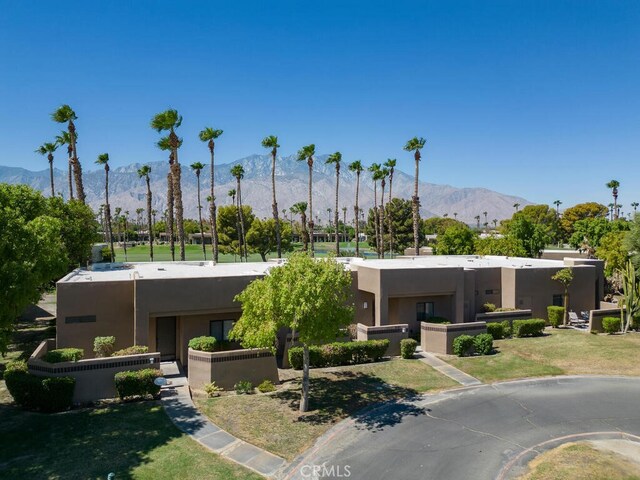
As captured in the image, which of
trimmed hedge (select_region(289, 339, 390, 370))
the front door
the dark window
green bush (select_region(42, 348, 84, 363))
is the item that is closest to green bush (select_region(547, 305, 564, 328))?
trimmed hedge (select_region(289, 339, 390, 370))

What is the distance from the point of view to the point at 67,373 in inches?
733

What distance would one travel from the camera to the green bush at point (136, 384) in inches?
740

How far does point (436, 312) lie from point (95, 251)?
2904 cm

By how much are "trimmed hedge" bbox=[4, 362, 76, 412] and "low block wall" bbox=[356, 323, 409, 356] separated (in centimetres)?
1548

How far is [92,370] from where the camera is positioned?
1909cm

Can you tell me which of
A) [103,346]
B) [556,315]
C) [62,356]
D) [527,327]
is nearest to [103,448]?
[62,356]

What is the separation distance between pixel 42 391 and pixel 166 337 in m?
7.46

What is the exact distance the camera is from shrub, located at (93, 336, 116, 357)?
2117 centimetres

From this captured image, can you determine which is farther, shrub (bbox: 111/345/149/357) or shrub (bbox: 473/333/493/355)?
shrub (bbox: 473/333/493/355)

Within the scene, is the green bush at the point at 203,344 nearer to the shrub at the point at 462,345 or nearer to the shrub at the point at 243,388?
the shrub at the point at 243,388

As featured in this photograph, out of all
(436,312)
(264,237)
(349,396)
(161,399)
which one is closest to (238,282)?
(161,399)

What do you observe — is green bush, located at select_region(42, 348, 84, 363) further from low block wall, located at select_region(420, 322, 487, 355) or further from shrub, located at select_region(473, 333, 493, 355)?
shrub, located at select_region(473, 333, 493, 355)

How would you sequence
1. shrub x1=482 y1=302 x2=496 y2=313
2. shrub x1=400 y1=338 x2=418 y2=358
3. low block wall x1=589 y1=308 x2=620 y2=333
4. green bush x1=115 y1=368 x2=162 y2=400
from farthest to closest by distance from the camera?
shrub x1=482 y1=302 x2=496 y2=313 < low block wall x1=589 y1=308 x2=620 y2=333 < shrub x1=400 y1=338 x2=418 y2=358 < green bush x1=115 y1=368 x2=162 y2=400

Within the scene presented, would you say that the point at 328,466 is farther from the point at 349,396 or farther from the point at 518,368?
the point at 518,368
